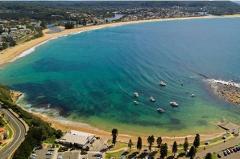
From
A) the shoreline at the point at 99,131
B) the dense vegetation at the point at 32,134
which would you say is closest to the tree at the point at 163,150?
the shoreline at the point at 99,131

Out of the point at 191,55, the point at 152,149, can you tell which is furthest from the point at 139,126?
the point at 191,55

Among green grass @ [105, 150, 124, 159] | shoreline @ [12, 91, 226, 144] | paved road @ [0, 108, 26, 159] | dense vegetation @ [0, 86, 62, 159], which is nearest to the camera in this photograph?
dense vegetation @ [0, 86, 62, 159]

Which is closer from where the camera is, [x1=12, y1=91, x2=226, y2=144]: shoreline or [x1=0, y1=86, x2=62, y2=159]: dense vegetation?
[x1=0, y1=86, x2=62, y2=159]: dense vegetation

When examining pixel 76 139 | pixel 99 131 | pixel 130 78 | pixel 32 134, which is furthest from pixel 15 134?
pixel 130 78

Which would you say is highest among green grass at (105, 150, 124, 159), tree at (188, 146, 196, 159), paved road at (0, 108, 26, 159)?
paved road at (0, 108, 26, 159)

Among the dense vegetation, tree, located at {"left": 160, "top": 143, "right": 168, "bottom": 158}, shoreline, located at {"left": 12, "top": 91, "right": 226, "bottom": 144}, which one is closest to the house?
the dense vegetation

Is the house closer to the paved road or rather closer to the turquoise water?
the paved road

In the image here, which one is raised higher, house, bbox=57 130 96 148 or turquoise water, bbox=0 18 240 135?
house, bbox=57 130 96 148

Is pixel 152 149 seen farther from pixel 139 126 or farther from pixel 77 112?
pixel 77 112

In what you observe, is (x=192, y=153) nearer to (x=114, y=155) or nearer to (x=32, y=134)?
(x=114, y=155)

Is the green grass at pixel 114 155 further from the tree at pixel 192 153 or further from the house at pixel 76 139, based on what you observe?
the tree at pixel 192 153
